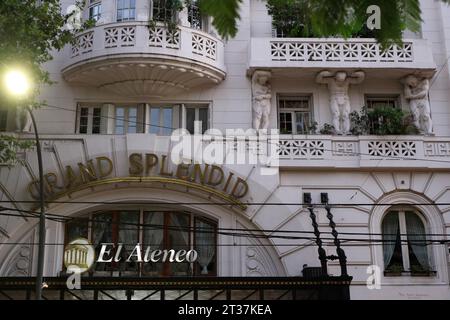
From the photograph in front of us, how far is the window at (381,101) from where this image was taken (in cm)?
2168

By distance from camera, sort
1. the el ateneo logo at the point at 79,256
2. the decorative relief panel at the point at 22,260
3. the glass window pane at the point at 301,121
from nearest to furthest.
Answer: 1. the decorative relief panel at the point at 22,260
2. the el ateneo logo at the point at 79,256
3. the glass window pane at the point at 301,121

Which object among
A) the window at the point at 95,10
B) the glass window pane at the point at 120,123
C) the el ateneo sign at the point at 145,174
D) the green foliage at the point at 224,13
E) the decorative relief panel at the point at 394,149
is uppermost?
the window at the point at 95,10

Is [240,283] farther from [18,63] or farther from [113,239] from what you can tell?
[18,63]

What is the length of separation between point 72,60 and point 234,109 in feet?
18.5

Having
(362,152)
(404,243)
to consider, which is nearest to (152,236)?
(362,152)

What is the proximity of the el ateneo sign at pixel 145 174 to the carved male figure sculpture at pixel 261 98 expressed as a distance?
2.16 meters

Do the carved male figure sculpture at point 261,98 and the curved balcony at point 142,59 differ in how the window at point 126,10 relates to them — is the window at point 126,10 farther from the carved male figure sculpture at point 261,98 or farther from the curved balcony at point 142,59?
the carved male figure sculpture at point 261,98

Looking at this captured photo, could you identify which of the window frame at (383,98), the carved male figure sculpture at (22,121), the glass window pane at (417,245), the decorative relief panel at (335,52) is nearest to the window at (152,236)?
the carved male figure sculpture at (22,121)

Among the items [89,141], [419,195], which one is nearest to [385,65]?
[419,195]

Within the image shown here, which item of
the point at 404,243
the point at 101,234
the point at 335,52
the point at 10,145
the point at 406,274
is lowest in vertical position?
the point at 406,274

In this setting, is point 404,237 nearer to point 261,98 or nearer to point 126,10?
point 261,98

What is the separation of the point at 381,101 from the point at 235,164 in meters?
6.11

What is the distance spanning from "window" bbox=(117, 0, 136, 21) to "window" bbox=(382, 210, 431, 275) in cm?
1087

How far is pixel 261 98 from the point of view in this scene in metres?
20.6
